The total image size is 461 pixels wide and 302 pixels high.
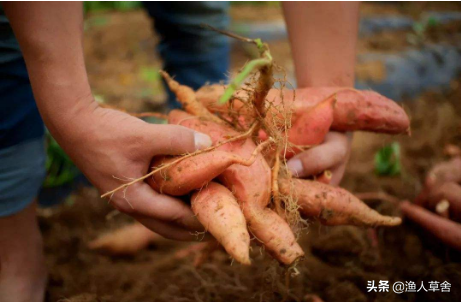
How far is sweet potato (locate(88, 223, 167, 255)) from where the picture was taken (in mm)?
1646

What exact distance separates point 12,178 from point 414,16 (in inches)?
146

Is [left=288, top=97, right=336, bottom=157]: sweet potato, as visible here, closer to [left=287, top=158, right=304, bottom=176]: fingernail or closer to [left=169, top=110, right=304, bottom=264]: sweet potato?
[left=287, top=158, right=304, bottom=176]: fingernail

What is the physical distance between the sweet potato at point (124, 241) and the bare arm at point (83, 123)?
68 centimetres

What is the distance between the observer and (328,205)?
3.67 feet

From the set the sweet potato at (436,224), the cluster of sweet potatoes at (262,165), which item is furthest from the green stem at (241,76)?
the sweet potato at (436,224)

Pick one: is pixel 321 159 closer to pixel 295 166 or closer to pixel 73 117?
pixel 295 166

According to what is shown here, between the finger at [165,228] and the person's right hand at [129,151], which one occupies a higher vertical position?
the person's right hand at [129,151]

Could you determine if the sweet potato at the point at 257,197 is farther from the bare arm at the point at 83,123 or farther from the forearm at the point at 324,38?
the forearm at the point at 324,38

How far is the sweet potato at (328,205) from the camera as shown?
3.64 ft

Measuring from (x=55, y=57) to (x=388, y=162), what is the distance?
1635 millimetres

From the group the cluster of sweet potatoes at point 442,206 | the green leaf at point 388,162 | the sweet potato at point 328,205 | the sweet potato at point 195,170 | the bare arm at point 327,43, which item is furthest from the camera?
the green leaf at point 388,162

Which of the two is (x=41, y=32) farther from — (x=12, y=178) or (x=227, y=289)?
(x=227, y=289)

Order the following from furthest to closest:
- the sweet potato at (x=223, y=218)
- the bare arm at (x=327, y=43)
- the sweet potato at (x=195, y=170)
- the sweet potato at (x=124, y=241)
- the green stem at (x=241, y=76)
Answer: the sweet potato at (x=124, y=241)
the bare arm at (x=327, y=43)
the sweet potato at (x=195, y=170)
the sweet potato at (x=223, y=218)
the green stem at (x=241, y=76)

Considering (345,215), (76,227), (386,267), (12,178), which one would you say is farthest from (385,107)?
(76,227)
